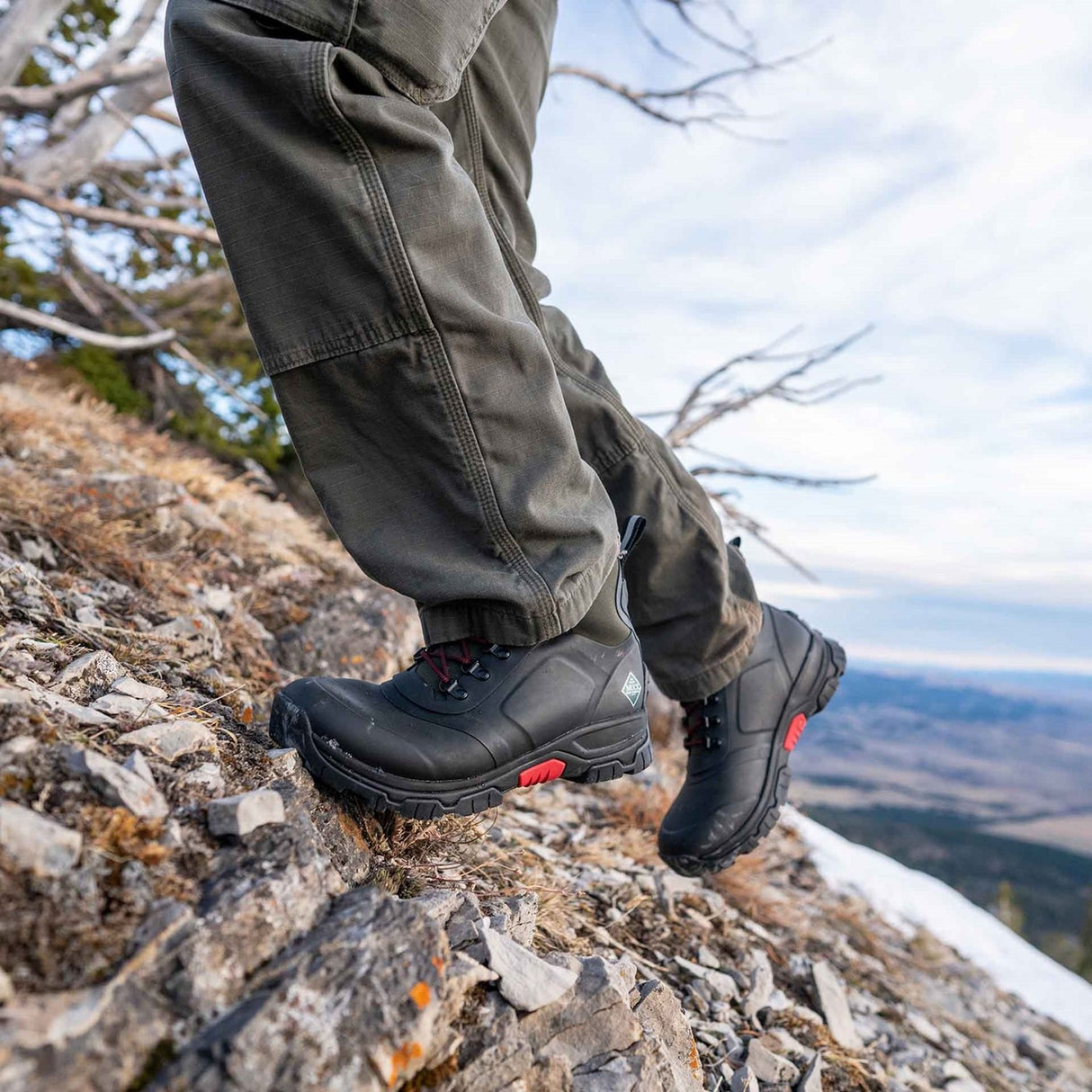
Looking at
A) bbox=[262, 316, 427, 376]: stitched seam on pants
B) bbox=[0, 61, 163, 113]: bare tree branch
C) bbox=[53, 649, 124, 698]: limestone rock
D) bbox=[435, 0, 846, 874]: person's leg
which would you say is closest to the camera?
bbox=[262, 316, 427, 376]: stitched seam on pants

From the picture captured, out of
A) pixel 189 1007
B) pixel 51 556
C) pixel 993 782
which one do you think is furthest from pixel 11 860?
pixel 993 782

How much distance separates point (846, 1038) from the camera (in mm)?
2057

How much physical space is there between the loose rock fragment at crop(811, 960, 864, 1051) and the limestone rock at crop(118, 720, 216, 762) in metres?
1.73

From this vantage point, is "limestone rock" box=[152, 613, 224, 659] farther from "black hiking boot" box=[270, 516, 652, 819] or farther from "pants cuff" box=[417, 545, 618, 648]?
"pants cuff" box=[417, 545, 618, 648]

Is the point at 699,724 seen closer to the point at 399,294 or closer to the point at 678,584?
the point at 678,584

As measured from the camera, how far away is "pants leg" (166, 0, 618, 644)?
3.90 feet

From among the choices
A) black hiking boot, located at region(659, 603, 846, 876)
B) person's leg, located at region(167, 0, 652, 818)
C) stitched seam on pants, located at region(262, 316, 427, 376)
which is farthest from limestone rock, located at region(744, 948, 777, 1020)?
stitched seam on pants, located at region(262, 316, 427, 376)

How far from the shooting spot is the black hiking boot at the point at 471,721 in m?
1.35

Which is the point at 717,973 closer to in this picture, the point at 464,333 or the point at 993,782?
the point at 464,333

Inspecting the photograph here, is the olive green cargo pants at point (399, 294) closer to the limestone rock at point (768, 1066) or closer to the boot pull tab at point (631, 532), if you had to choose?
the boot pull tab at point (631, 532)

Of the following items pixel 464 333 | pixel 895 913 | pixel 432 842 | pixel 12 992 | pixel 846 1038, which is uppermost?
pixel 464 333

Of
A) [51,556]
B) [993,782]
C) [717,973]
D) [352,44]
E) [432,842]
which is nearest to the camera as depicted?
[352,44]

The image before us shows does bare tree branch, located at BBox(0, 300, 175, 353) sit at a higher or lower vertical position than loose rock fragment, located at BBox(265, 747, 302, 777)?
higher

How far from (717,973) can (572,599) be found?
1207 mm
